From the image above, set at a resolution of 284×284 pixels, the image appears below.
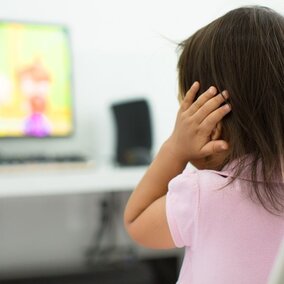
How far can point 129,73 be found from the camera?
6.05 ft

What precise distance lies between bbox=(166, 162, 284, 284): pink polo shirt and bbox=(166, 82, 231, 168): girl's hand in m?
0.05

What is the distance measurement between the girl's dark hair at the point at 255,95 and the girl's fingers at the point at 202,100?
0.01 meters

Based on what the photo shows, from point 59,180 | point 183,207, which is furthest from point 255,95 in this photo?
point 59,180

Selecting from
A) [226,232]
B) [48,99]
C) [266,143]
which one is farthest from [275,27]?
[48,99]

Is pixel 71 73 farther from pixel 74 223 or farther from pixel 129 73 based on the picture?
pixel 74 223

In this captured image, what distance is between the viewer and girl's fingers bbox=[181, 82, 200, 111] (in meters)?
0.55

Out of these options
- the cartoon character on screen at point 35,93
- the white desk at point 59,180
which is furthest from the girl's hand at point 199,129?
the cartoon character on screen at point 35,93

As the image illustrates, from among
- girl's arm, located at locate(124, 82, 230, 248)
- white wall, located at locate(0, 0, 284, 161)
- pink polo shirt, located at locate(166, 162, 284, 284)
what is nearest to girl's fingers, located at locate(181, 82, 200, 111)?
girl's arm, located at locate(124, 82, 230, 248)

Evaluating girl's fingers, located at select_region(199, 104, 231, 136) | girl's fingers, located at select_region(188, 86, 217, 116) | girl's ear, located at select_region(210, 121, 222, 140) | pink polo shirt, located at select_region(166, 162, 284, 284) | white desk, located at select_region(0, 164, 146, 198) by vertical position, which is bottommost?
white desk, located at select_region(0, 164, 146, 198)

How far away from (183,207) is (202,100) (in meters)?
0.14

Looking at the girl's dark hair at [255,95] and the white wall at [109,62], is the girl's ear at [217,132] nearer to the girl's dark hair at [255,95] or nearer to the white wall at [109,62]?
the girl's dark hair at [255,95]

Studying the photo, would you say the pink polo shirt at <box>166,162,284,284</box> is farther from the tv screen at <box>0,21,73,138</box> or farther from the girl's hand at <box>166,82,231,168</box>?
the tv screen at <box>0,21,73,138</box>

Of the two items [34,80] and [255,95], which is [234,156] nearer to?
[255,95]

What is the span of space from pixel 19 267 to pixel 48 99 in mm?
760
